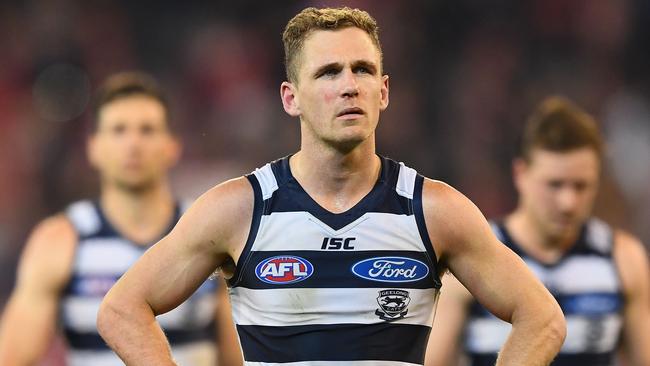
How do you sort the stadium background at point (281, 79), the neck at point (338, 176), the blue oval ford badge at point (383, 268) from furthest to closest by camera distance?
the stadium background at point (281, 79) → the neck at point (338, 176) → the blue oval ford badge at point (383, 268)

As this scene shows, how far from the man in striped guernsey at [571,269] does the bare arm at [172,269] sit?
271 cm

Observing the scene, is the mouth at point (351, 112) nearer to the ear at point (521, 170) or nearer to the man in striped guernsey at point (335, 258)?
the man in striped guernsey at point (335, 258)

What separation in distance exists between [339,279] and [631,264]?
3.13 metres

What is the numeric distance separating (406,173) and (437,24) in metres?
8.52

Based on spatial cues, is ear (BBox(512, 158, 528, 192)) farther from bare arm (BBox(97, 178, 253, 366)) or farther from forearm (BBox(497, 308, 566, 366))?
bare arm (BBox(97, 178, 253, 366))

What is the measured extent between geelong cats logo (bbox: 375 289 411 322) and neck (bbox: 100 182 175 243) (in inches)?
126

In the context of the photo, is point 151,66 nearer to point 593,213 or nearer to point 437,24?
point 437,24

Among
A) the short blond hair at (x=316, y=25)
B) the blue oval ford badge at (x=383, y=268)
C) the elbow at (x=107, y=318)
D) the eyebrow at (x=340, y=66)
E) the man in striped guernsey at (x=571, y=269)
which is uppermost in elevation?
the short blond hair at (x=316, y=25)

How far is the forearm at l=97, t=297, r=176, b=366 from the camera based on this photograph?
430cm

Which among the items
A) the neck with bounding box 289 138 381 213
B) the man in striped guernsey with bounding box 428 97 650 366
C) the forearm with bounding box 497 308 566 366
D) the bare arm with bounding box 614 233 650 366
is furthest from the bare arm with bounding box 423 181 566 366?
the bare arm with bounding box 614 233 650 366

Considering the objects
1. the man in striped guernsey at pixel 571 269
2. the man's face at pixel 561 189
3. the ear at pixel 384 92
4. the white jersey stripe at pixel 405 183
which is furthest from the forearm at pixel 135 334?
Result: the man's face at pixel 561 189

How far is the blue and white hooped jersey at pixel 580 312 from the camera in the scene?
22.5ft

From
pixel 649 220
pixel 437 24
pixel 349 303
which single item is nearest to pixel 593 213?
pixel 649 220

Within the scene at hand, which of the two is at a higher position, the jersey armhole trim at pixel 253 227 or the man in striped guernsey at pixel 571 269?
the jersey armhole trim at pixel 253 227
